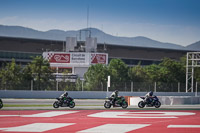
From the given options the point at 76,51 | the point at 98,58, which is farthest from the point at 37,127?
the point at 76,51

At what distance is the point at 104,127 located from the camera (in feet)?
54.0

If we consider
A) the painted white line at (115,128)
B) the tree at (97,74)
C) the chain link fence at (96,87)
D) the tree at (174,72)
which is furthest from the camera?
the tree at (174,72)

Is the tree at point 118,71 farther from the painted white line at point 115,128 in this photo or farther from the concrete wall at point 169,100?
the painted white line at point 115,128

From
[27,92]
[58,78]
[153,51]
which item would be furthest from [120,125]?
[153,51]

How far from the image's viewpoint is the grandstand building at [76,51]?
7806cm

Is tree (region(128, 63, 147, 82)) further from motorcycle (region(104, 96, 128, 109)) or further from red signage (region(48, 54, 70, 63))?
motorcycle (region(104, 96, 128, 109))

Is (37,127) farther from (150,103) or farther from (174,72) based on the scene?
(174,72)

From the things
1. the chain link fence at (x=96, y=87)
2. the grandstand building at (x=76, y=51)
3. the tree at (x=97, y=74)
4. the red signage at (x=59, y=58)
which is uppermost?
the grandstand building at (x=76, y=51)

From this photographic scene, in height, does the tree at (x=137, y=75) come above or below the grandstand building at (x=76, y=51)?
below

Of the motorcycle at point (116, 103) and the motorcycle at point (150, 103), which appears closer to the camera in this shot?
the motorcycle at point (116, 103)

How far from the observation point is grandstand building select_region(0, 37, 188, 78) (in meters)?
78.1

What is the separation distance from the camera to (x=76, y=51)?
7906 cm

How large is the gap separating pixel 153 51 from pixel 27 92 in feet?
204

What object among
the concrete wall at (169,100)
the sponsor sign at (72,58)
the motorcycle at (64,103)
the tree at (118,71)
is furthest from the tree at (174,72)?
the motorcycle at (64,103)
